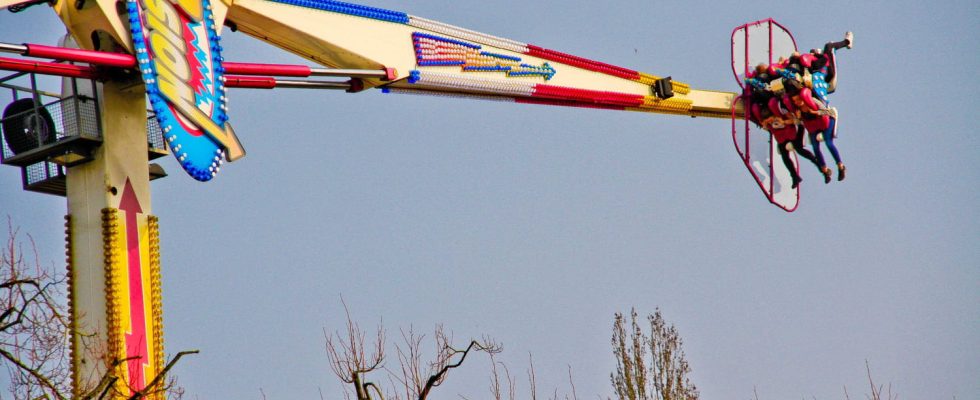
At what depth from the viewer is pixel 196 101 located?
13086 millimetres

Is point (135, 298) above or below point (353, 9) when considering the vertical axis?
below

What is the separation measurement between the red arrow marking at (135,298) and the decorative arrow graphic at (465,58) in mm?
3585

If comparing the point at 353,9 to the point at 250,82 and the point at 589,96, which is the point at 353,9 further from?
the point at 589,96

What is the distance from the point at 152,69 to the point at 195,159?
Answer: 88cm

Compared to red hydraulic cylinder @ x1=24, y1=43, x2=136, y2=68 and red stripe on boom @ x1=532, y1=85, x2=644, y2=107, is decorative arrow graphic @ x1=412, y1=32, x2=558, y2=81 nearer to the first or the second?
red stripe on boom @ x1=532, y1=85, x2=644, y2=107

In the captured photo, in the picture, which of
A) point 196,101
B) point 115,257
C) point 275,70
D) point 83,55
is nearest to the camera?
point 83,55

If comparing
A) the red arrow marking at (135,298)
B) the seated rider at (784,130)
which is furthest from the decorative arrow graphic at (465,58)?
the seated rider at (784,130)

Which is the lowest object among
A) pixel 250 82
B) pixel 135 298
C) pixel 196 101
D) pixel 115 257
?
pixel 135 298

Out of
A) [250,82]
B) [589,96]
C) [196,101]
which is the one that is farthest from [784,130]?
[196,101]

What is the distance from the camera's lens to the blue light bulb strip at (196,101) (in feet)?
41.2

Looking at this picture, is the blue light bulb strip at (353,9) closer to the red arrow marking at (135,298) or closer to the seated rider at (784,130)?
the red arrow marking at (135,298)

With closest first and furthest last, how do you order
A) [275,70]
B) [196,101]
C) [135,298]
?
[196,101] → [135,298] → [275,70]

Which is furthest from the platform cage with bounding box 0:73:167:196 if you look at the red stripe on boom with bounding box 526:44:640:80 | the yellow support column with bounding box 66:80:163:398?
the red stripe on boom with bounding box 526:44:640:80

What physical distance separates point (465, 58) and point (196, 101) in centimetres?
407
